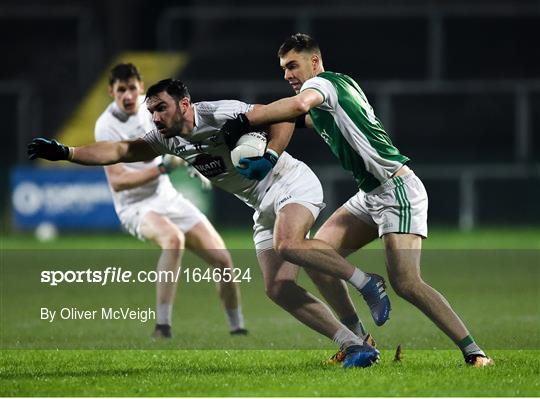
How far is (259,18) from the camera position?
27.8m

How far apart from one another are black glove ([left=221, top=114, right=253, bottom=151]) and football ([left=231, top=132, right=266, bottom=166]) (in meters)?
0.05

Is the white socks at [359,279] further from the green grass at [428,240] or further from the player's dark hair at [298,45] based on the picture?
the green grass at [428,240]

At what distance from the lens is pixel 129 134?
36.2 ft

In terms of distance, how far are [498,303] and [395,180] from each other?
460cm

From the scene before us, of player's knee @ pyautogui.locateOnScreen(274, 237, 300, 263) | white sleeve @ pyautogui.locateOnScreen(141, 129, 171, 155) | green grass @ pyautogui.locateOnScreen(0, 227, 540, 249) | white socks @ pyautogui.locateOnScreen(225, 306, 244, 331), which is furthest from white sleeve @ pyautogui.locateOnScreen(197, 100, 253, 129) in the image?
green grass @ pyautogui.locateOnScreen(0, 227, 540, 249)

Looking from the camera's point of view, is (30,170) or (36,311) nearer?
(36,311)

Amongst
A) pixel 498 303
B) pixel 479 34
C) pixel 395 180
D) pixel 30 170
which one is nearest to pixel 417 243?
pixel 395 180

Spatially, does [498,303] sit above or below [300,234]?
below

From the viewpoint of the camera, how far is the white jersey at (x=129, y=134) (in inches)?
434

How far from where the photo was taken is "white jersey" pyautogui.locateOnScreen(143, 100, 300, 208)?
843 cm

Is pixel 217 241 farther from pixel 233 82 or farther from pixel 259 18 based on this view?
pixel 259 18

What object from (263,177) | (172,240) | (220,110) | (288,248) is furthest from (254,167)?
(172,240)

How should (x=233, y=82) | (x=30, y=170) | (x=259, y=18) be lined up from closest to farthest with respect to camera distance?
1. (x=30, y=170)
2. (x=233, y=82)
3. (x=259, y=18)

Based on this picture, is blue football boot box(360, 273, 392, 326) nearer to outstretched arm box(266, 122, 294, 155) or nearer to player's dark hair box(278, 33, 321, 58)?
outstretched arm box(266, 122, 294, 155)
